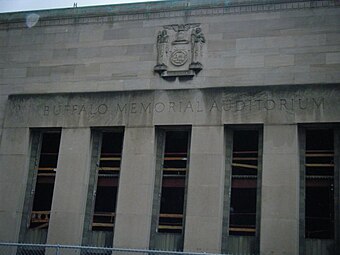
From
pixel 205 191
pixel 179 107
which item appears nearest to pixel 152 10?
pixel 179 107

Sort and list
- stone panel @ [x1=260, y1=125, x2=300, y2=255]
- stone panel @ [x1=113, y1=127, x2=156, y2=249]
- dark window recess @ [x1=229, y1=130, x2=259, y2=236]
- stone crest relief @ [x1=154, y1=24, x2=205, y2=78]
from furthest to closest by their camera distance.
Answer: stone crest relief @ [x1=154, y1=24, x2=205, y2=78], stone panel @ [x1=113, y1=127, x2=156, y2=249], dark window recess @ [x1=229, y1=130, x2=259, y2=236], stone panel @ [x1=260, y1=125, x2=300, y2=255]

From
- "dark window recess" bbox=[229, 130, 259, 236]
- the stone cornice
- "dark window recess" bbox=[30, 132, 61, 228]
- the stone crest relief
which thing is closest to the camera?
"dark window recess" bbox=[229, 130, 259, 236]

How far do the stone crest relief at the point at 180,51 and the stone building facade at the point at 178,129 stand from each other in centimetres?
5

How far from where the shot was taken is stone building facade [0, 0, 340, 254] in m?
19.0

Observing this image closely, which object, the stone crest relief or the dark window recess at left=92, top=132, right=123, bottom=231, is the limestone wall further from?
the dark window recess at left=92, top=132, right=123, bottom=231

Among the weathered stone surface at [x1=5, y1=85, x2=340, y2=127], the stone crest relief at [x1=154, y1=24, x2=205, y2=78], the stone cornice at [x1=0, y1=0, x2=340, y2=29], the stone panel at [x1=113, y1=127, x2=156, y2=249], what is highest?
the stone cornice at [x1=0, y1=0, x2=340, y2=29]

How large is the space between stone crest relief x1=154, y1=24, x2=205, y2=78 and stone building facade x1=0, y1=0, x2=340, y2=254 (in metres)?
0.05

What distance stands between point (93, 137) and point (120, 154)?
51.7 inches

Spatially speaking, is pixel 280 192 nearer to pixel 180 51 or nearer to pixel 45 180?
pixel 180 51

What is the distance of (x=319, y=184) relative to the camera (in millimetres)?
19062

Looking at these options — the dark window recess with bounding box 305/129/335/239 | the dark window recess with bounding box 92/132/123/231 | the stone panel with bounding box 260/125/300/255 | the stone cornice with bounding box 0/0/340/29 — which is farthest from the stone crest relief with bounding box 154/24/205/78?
the dark window recess with bounding box 305/129/335/239

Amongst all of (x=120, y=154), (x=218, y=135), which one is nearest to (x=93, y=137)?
(x=120, y=154)

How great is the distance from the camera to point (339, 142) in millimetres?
19078

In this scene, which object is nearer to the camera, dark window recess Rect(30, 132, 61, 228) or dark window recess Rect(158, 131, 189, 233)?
dark window recess Rect(158, 131, 189, 233)
